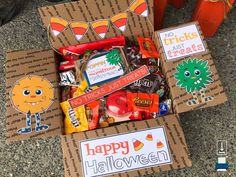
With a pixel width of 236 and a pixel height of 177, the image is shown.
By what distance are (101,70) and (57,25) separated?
0.87 feet

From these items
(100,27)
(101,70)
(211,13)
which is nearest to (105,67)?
(101,70)

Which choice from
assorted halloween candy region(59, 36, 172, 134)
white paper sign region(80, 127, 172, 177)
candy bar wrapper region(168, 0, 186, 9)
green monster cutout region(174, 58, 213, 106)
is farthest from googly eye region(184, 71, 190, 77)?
candy bar wrapper region(168, 0, 186, 9)

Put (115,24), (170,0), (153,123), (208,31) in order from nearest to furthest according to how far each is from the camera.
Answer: (153,123)
(115,24)
(208,31)
(170,0)

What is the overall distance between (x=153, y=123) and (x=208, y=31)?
2.12ft

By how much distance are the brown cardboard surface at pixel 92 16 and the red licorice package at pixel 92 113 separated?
0.29 metres

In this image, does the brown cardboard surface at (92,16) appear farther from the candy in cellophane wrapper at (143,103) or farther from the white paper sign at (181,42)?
the candy in cellophane wrapper at (143,103)

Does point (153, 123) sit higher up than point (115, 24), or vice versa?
point (115, 24)

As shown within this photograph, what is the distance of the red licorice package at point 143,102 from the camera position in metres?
1.20

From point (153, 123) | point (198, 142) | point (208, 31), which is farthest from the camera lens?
point (208, 31)

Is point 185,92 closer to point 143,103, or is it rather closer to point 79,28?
point 143,103

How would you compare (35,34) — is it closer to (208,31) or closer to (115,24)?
(115,24)

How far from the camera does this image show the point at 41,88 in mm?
1188

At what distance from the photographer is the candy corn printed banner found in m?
1.20

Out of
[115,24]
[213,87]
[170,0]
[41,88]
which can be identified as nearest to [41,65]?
[41,88]
